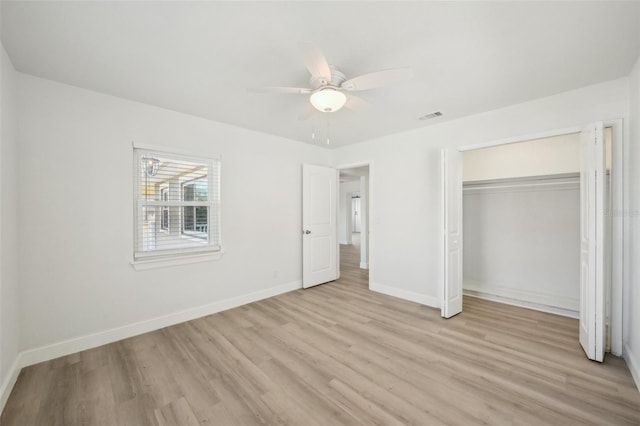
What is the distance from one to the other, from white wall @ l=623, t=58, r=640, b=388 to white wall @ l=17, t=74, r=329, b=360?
4143mm

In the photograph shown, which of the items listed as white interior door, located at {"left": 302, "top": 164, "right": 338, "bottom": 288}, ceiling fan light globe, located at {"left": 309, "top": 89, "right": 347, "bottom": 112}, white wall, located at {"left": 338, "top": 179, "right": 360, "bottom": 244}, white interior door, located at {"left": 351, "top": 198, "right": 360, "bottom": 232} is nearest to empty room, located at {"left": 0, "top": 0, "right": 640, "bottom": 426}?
ceiling fan light globe, located at {"left": 309, "top": 89, "right": 347, "bottom": 112}

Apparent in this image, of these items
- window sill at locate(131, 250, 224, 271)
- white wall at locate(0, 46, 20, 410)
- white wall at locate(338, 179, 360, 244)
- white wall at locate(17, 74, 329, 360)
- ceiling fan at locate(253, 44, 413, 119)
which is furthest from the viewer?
white wall at locate(338, 179, 360, 244)

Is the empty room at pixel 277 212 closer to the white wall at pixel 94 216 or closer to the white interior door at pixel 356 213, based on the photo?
the white wall at pixel 94 216

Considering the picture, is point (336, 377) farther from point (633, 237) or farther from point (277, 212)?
point (633, 237)

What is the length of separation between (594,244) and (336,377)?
257cm

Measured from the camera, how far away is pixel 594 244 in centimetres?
233

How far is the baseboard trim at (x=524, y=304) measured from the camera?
3.34 m

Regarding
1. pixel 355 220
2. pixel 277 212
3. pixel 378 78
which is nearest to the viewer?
pixel 378 78

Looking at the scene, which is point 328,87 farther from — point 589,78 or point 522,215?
point 522,215

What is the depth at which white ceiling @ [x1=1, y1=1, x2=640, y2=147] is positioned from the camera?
1624 millimetres

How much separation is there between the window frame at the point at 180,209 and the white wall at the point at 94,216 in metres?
0.08

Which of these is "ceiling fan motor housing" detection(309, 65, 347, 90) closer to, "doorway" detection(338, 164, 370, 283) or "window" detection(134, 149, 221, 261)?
"window" detection(134, 149, 221, 261)

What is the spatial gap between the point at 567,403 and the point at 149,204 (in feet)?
13.7

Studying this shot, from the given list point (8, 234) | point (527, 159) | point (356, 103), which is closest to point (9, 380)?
point (8, 234)
